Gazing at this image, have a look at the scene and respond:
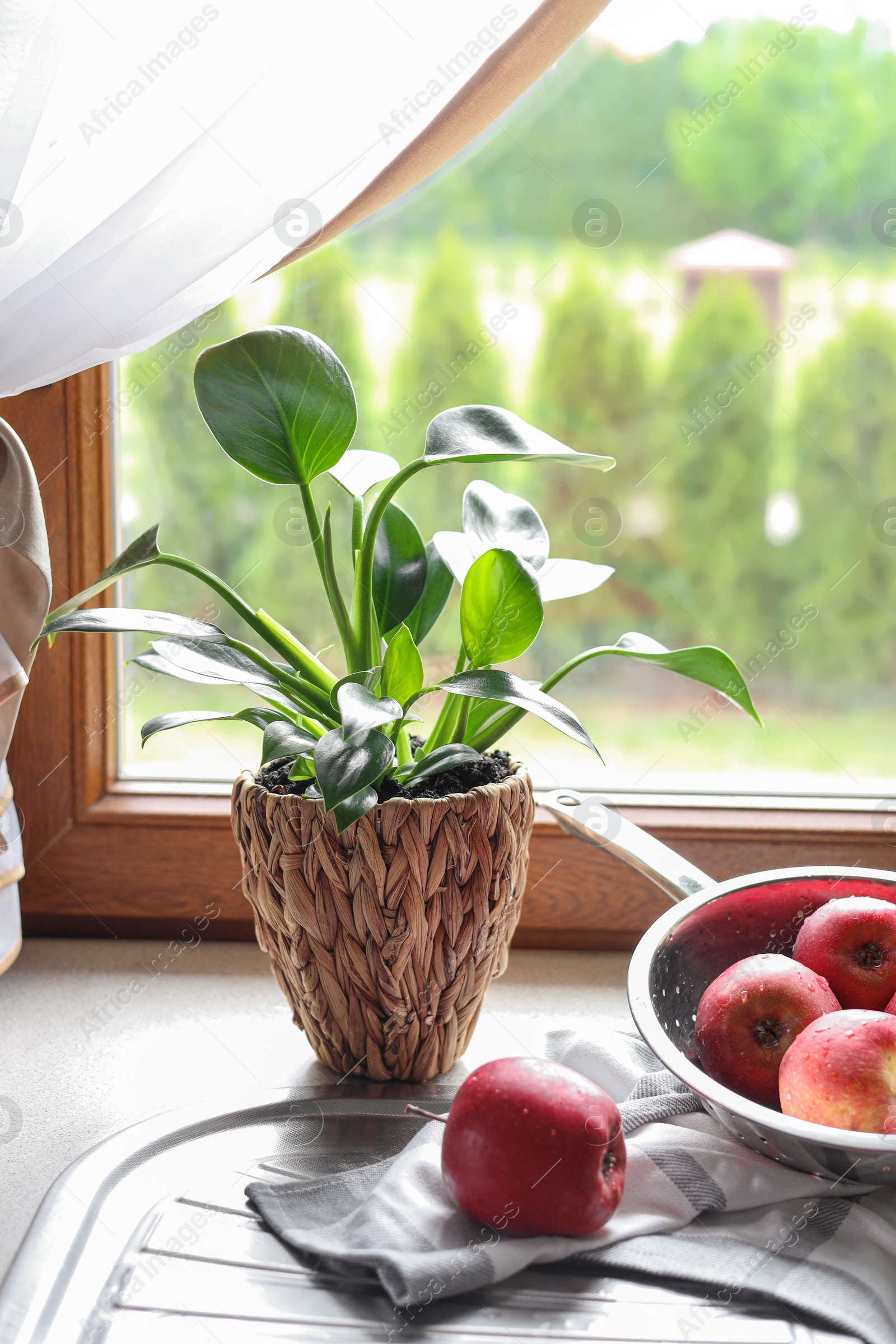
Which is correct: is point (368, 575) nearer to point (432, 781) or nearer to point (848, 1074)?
point (432, 781)

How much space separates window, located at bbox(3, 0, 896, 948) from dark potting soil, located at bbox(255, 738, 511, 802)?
0.28m

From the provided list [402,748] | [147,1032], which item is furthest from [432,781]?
[147,1032]

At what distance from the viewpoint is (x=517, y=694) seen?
0.61 m

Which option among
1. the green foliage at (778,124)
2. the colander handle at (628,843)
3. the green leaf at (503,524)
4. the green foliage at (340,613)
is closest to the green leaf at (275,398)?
the green foliage at (340,613)

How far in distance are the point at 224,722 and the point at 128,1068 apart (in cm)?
41

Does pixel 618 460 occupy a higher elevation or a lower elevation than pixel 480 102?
lower

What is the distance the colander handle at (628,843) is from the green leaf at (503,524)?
0.20 m

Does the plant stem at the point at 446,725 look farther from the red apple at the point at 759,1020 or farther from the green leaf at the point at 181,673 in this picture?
the red apple at the point at 759,1020

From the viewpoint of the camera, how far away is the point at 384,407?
105cm

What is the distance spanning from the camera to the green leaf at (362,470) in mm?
743

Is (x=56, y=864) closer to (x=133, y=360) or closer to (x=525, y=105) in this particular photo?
(x=133, y=360)

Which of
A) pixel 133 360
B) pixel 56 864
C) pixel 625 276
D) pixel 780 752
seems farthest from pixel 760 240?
pixel 56 864

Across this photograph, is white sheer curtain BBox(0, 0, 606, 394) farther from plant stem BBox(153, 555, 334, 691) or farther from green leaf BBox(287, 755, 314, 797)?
green leaf BBox(287, 755, 314, 797)

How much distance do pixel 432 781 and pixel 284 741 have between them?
11 centimetres
